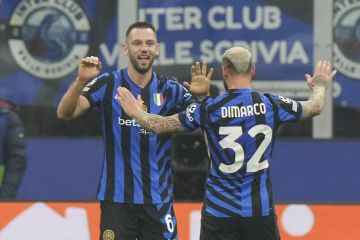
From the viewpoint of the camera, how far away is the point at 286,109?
208 inches

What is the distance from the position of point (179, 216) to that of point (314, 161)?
3.73ft

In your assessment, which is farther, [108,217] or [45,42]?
[45,42]

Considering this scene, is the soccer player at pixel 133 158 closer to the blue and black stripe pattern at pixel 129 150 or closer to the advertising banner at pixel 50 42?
the blue and black stripe pattern at pixel 129 150

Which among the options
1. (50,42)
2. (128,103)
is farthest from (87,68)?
(50,42)

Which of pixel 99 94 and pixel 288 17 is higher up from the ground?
pixel 288 17

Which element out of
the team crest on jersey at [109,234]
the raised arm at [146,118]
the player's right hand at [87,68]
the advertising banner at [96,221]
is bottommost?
the advertising banner at [96,221]

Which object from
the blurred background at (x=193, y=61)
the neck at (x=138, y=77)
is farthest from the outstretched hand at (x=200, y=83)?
the blurred background at (x=193, y=61)

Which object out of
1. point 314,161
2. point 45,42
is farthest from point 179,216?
point 45,42

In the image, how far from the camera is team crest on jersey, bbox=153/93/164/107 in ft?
18.8

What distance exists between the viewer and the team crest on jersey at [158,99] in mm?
5742

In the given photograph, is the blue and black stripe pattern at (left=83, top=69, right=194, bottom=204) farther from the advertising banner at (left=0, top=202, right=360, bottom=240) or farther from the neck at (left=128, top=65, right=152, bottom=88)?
the advertising banner at (left=0, top=202, right=360, bottom=240)

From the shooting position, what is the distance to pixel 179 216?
7434mm

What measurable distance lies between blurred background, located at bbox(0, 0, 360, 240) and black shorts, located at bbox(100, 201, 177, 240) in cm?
155

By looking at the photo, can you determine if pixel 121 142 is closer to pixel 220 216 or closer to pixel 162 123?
pixel 162 123
